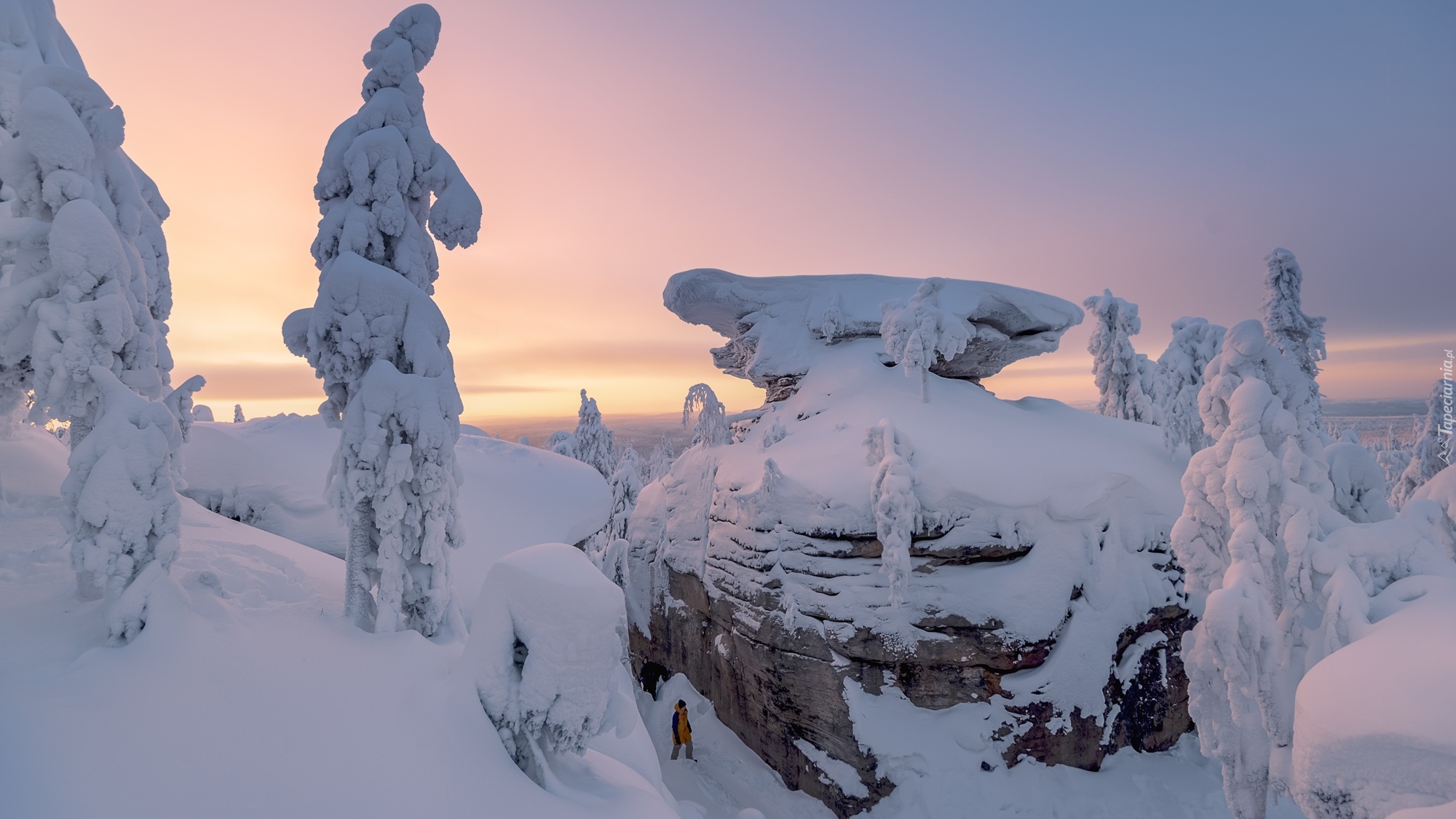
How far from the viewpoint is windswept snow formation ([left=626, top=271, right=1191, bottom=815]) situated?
11.6 metres

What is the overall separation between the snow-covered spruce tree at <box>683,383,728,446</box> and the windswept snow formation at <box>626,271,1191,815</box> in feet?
8.26

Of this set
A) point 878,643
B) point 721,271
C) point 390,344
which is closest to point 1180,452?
point 878,643

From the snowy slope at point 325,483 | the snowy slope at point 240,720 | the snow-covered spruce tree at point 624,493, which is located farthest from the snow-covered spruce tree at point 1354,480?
the snow-covered spruce tree at point 624,493

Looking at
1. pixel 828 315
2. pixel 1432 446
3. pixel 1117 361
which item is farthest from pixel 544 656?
pixel 1432 446

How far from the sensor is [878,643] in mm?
11906

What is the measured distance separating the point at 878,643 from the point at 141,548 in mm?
11340

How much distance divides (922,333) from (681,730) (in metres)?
11.4

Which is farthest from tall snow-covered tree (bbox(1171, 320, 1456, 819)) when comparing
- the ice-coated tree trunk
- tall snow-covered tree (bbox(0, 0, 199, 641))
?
tall snow-covered tree (bbox(0, 0, 199, 641))

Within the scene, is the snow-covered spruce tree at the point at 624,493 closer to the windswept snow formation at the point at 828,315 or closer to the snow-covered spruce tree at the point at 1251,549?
the windswept snow formation at the point at 828,315

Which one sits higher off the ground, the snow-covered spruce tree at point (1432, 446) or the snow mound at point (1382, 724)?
the snow-covered spruce tree at point (1432, 446)

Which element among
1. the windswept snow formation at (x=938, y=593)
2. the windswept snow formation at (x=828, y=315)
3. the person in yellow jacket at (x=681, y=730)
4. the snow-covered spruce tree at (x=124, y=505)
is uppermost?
the windswept snow formation at (x=828, y=315)

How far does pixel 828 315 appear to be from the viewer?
60.5ft

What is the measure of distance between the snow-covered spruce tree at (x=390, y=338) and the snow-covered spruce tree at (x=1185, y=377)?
55.1 ft

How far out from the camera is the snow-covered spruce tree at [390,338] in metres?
7.98
